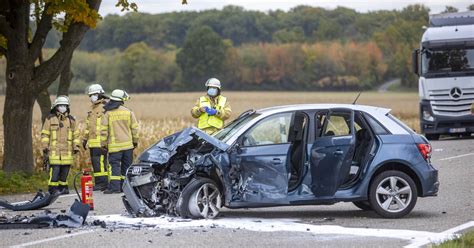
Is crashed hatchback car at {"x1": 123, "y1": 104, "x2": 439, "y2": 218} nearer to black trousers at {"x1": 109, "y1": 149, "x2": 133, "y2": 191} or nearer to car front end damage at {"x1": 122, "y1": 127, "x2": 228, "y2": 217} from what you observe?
car front end damage at {"x1": 122, "y1": 127, "x2": 228, "y2": 217}

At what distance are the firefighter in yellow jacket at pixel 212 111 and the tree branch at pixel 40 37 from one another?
15.2 feet

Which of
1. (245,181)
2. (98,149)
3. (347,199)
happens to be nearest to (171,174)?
(245,181)

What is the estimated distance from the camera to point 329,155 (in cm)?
1361

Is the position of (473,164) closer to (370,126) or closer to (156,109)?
(370,126)

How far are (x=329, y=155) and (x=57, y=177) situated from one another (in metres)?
5.93

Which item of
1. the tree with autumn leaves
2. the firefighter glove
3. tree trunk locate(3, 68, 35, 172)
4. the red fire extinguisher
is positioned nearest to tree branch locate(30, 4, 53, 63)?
the tree with autumn leaves

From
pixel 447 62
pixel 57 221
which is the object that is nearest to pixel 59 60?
pixel 57 221

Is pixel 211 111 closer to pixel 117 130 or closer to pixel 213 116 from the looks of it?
pixel 213 116

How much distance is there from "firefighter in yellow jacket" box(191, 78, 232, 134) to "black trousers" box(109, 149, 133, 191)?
1390 mm

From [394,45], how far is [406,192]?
6340 centimetres

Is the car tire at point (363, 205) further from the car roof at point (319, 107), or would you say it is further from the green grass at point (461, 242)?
the green grass at point (461, 242)

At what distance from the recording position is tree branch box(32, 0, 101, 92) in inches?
827

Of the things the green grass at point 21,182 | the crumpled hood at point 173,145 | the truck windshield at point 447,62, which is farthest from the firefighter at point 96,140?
the truck windshield at point 447,62

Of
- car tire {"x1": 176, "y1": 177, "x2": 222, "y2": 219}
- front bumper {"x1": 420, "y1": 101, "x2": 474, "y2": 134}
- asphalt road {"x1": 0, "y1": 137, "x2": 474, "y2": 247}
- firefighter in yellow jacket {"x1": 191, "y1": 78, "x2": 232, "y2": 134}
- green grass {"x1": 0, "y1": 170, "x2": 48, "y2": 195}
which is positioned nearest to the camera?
asphalt road {"x1": 0, "y1": 137, "x2": 474, "y2": 247}
